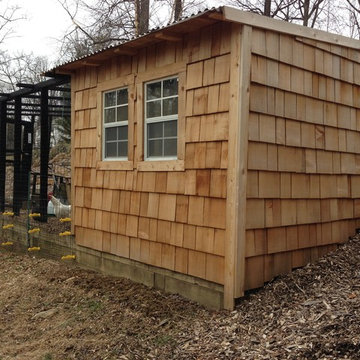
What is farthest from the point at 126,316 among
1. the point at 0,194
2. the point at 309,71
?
the point at 0,194

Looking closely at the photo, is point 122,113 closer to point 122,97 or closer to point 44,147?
point 122,97

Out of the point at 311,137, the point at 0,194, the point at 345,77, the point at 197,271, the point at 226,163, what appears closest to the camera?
the point at 226,163

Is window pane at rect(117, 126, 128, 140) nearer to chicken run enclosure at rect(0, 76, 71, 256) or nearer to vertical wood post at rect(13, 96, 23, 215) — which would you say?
chicken run enclosure at rect(0, 76, 71, 256)

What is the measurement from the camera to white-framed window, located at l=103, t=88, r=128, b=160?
20.0ft

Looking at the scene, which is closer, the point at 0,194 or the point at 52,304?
the point at 52,304

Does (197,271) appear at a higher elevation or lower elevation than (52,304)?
higher

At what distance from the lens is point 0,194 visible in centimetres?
1055

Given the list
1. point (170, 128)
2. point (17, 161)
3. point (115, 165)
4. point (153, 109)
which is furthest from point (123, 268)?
point (17, 161)

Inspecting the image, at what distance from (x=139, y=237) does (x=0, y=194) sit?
6.02 m

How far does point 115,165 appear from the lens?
6.18m

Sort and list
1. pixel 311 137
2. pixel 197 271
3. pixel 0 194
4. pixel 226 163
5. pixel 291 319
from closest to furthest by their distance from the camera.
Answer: pixel 291 319 → pixel 226 163 → pixel 197 271 → pixel 311 137 → pixel 0 194

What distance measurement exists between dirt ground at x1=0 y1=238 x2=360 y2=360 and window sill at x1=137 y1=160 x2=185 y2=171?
4.81ft

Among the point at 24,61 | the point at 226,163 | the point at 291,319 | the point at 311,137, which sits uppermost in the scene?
the point at 24,61

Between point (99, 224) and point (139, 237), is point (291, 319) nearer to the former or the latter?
point (139, 237)
